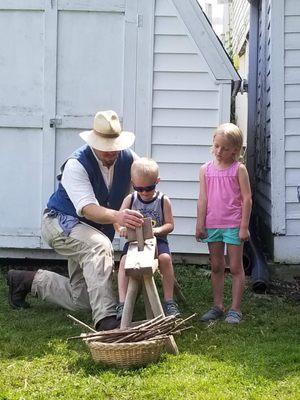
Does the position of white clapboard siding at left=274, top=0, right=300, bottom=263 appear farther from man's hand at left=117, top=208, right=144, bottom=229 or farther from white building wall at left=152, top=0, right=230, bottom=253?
man's hand at left=117, top=208, right=144, bottom=229

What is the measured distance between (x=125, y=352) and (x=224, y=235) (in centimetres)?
135

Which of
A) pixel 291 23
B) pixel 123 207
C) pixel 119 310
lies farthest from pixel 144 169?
pixel 291 23

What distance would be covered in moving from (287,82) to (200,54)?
0.78m

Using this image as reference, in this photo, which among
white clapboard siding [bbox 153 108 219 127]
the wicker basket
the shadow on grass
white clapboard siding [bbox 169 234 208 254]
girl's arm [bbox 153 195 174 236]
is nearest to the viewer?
the wicker basket

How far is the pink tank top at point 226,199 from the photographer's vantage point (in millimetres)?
4523

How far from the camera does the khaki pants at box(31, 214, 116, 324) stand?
4121mm

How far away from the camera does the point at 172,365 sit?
3553mm

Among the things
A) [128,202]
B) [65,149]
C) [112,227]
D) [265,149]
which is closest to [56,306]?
[112,227]

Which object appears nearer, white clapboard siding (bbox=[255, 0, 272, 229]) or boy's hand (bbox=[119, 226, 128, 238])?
boy's hand (bbox=[119, 226, 128, 238])

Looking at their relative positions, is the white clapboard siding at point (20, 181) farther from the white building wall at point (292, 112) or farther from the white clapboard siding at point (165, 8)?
the white building wall at point (292, 112)

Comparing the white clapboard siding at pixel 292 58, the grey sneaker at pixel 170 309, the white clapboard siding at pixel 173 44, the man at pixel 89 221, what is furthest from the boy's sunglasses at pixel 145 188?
the white clapboard siding at pixel 292 58

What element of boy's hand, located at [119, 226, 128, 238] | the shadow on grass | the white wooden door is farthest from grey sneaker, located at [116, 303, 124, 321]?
the white wooden door

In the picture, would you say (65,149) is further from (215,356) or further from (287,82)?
(215,356)

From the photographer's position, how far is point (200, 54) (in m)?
5.75
